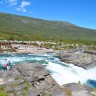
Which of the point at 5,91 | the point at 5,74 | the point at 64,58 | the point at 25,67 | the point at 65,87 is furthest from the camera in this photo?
the point at 64,58

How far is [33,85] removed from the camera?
30062mm

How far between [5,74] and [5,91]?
5.92 m

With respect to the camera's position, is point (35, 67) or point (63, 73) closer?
point (35, 67)

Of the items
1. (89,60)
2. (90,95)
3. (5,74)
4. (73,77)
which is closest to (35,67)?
(5,74)

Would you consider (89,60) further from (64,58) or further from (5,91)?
(5,91)

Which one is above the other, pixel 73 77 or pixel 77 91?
pixel 77 91

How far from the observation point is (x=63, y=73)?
5188cm

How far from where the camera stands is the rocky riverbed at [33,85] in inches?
1055

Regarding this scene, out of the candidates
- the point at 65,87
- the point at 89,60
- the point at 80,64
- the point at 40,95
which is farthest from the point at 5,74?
the point at 89,60

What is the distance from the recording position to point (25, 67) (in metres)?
34.8

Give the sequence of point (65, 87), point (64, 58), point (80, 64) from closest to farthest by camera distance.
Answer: point (65, 87) → point (80, 64) → point (64, 58)

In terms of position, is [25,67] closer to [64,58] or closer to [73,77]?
[73,77]

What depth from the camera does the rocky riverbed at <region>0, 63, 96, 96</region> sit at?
26.8 metres

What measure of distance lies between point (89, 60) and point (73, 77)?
2227cm
